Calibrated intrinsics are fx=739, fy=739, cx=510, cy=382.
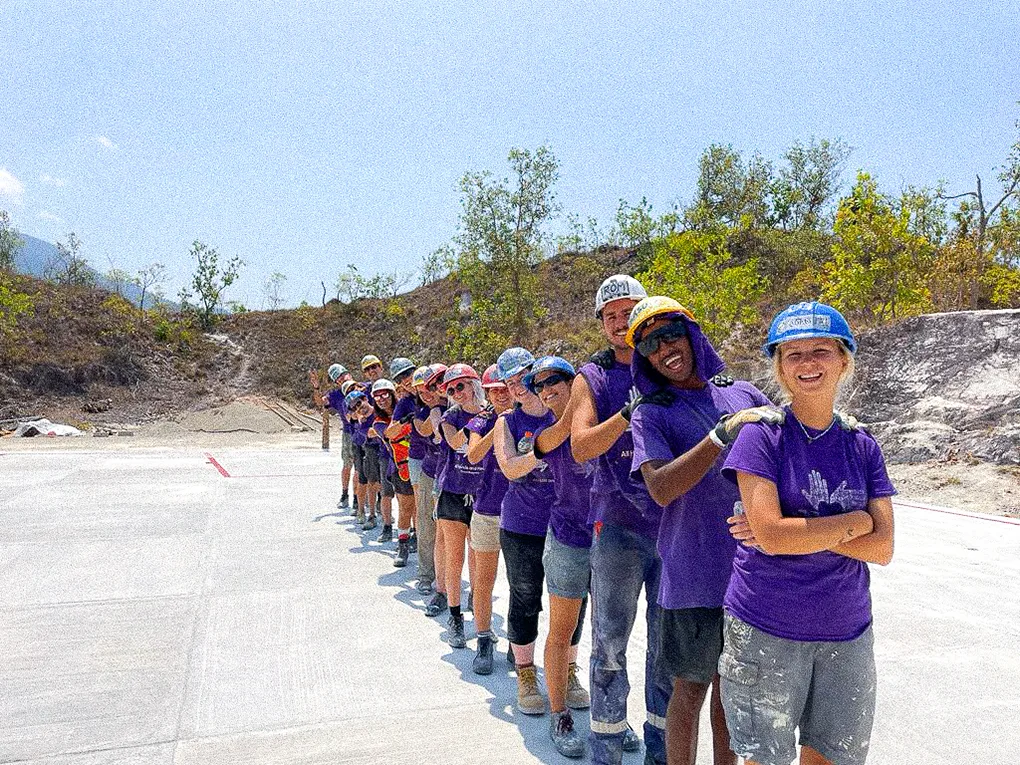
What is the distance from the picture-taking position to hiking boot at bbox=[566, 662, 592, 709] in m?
3.71

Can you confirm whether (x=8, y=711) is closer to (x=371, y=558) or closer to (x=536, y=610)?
(x=536, y=610)

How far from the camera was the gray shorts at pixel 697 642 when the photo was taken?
7.86 ft

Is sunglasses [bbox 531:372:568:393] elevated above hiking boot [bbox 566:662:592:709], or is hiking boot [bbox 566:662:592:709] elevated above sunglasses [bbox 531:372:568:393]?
sunglasses [bbox 531:372:568:393]

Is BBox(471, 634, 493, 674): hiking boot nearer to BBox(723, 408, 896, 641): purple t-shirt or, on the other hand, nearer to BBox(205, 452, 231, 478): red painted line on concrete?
BBox(723, 408, 896, 641): purple t-shirt

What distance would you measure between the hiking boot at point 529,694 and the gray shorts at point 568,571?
703 mm

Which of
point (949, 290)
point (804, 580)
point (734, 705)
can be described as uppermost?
→ point (949, 290)

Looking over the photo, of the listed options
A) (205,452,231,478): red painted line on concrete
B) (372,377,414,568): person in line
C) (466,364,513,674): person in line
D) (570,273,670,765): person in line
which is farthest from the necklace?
(205,452,231,478): red painted line on concrete

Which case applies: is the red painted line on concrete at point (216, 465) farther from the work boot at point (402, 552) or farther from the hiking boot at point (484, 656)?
the hiking boot at point (484, 656)

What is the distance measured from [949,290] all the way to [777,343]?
21816mm

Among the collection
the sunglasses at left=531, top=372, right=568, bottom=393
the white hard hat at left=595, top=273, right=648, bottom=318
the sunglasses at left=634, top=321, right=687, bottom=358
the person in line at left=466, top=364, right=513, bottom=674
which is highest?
the white hard hat at left=595, top=273, right=648, bottom=318

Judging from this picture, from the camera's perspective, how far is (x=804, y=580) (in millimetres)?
2020

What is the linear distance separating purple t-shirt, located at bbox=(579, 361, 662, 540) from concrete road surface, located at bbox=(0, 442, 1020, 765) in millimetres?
1142

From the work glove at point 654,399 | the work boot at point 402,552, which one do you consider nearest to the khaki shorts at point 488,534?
the work glove at point 654,399

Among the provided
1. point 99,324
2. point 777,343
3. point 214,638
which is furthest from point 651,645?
point 99,324
